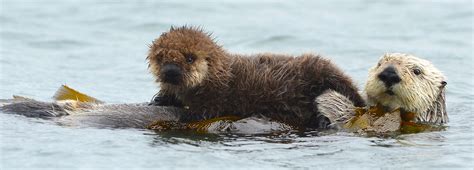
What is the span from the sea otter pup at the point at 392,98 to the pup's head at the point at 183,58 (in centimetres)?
103

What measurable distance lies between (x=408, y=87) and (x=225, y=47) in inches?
283

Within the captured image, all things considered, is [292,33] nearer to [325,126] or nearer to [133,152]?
[325,126]

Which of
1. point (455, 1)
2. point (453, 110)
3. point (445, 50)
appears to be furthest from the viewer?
point (455, 1)

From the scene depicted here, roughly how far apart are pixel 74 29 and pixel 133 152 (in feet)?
32.1

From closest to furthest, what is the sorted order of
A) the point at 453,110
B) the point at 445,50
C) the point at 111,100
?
the point at 453,110, the point at 111,100, the point at 445,50

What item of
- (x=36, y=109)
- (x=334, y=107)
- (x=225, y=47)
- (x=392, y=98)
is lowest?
(x=36, y=109)

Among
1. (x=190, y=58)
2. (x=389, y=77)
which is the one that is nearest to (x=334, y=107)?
(x=389, y=77)

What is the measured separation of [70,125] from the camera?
323 inches

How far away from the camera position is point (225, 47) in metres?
15.2

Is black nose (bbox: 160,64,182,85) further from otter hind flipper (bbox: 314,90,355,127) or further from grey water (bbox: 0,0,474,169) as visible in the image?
otter hind flipper (bbox: 314,90,355,127)

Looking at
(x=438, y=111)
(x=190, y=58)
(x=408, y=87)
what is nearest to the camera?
(x=190, y=58)

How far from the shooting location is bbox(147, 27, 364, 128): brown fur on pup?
778 cm

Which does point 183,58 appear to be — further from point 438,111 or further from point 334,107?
point 438,111

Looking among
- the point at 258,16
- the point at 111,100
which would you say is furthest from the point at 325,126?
the point at 258,16
